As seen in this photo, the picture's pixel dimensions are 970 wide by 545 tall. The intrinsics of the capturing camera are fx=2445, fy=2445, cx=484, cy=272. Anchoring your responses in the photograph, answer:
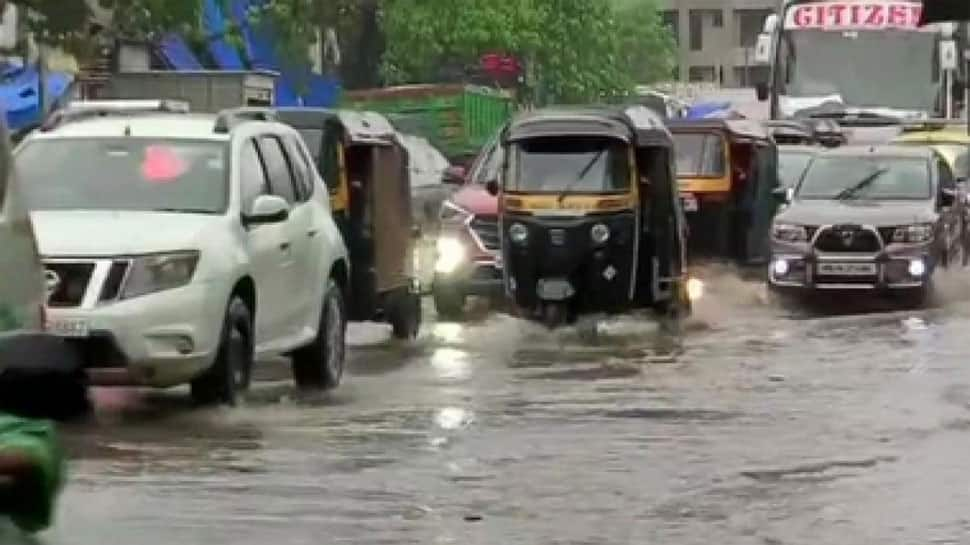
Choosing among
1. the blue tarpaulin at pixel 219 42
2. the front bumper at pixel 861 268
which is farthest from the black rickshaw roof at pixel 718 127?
the blue tarpaulin at pixel 219 42

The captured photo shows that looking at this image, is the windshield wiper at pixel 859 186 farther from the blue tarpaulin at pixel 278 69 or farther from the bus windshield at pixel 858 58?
the blue tarpaulin at pixel 278 69

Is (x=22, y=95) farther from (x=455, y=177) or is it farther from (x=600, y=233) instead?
(x=600, y=233)

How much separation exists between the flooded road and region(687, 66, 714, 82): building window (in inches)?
4177

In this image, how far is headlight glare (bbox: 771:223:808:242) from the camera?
2361 centimetres

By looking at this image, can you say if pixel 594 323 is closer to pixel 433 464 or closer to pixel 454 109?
pixel 433 464

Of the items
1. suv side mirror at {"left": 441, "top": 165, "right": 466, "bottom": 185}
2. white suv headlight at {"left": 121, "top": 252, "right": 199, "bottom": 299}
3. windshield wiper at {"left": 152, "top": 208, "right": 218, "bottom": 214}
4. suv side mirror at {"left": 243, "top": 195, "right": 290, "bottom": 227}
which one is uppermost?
windshield wiper at {"left": 152, "top": 208, "right": 218, "bottom": 214}

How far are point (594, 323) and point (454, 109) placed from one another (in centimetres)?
2290

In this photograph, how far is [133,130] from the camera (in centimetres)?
1430

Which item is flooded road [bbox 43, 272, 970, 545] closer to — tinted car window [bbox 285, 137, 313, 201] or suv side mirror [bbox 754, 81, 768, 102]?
tinted car window [bbox 285, 137, 313, 201]

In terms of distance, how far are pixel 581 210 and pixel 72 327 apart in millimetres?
7978

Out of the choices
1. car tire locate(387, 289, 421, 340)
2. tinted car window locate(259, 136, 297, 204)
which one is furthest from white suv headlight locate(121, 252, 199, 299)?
car tire locate(387, 289, 421, 340)

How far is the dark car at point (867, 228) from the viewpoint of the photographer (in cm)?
2327

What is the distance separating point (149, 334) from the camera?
41.3 ft

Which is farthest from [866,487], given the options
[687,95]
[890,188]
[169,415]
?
[687,95]
